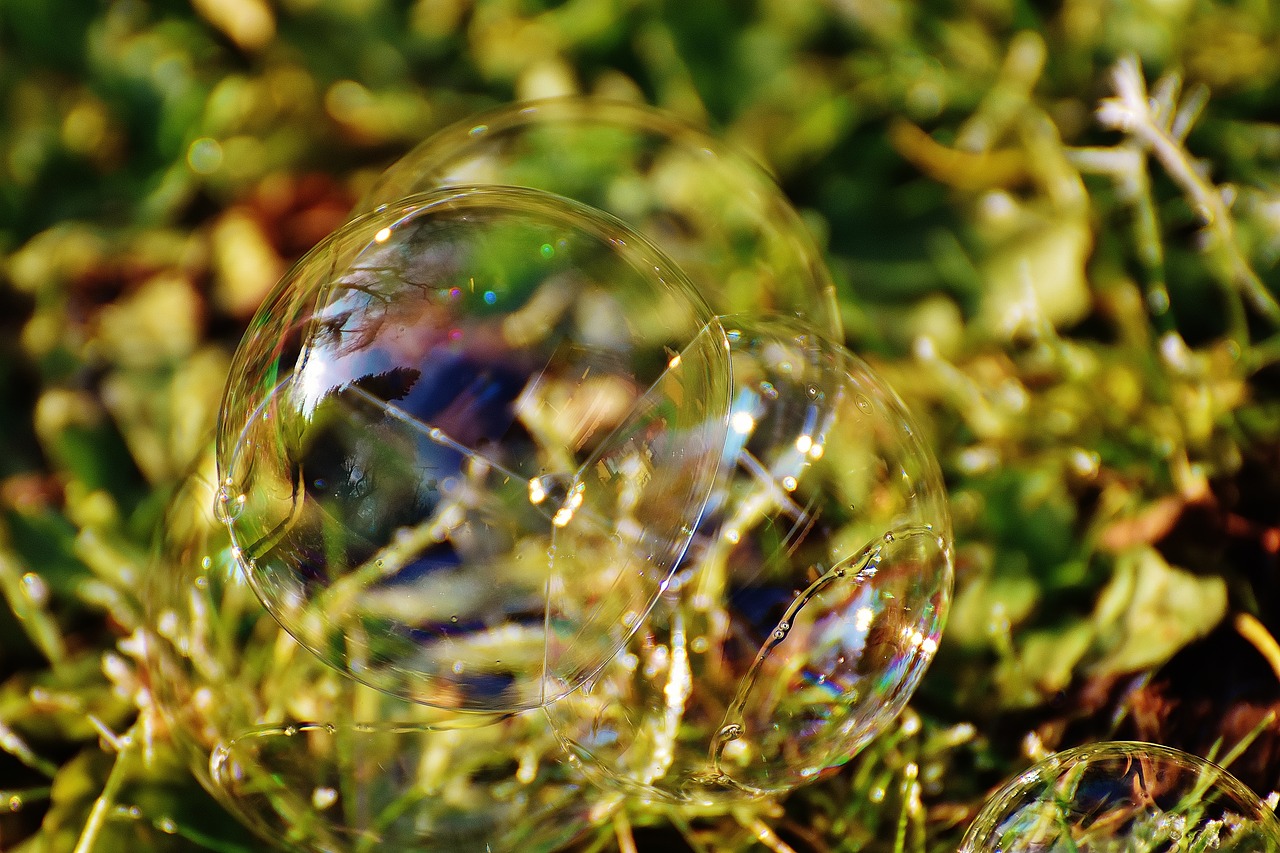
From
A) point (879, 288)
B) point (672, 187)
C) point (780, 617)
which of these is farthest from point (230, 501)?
A: point (879, 288)

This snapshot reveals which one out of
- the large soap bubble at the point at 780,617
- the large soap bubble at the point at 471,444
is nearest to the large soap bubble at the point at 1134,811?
the large soap bubble at the point at 780,617

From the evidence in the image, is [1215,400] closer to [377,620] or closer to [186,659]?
[377,620]

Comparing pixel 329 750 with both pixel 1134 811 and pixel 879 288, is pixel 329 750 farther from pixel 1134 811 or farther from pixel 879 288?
pixel 879 288

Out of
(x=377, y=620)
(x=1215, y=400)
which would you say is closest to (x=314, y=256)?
(x=377, y=620)

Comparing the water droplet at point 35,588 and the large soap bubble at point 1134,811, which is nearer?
the large soap bubble at point 1134,811

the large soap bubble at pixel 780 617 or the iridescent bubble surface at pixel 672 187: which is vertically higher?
the iridescent bubble surface at pixel 672 187

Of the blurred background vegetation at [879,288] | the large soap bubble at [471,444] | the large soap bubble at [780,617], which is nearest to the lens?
the large soap bubble at [471,444]

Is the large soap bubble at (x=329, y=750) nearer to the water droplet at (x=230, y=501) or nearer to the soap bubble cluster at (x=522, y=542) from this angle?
the soap bubble cluster at (x=522, y=542)
